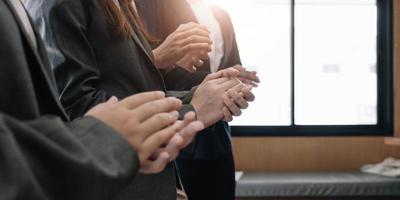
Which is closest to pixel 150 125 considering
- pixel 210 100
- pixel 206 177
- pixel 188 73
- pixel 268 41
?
pixel 210 100

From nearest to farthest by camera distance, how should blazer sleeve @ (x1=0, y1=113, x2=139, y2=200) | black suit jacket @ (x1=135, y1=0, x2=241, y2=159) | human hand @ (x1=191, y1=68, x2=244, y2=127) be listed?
blazer sleeve @ (x1=0, y1=113, x2=139, y2=200), human hand @ (x1=191, y1=68, x2=244, y2=127), black suit jacket @ (x1=135, y1=0, x2=241, y2=159)

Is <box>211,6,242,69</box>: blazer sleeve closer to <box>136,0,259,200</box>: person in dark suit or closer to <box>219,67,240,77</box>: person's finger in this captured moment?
<box>136,0,259,200</box>: person in dark suit

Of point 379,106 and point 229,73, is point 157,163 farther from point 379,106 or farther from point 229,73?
point 379,106

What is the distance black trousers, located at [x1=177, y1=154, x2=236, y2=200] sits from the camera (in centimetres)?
151

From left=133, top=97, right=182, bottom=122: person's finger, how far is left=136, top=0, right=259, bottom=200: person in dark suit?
79 cm

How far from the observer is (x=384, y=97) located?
3691 millimetres

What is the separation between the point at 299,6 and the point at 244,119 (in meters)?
1.01

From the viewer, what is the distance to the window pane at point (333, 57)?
3.67 meters

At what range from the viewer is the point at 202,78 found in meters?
1.47

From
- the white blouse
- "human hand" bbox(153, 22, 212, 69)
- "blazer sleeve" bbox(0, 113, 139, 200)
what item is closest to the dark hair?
"human hand" bbox(153, 22, 212, 69)

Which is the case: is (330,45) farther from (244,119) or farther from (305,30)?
(244,119)

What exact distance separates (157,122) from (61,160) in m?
0.13

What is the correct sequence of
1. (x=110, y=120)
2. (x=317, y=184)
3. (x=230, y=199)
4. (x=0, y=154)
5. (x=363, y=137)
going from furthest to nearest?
(x=363, y=137)
(x=317, y=184)
(x=230, y=199)
(x=110, y=120)
(x=0, y=154)

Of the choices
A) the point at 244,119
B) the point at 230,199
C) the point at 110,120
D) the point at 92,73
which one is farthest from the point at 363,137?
the point at 110,120
